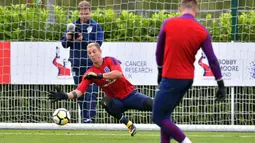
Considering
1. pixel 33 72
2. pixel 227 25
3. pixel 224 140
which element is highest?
pixel 227 25

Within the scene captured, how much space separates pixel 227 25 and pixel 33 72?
3707 mm

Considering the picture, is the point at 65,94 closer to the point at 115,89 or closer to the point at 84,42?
the point at 115,89

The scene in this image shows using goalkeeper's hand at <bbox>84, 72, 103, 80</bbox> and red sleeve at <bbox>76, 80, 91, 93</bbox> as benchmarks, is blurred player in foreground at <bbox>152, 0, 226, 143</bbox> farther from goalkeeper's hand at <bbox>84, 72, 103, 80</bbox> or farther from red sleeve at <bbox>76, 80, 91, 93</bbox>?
red sleeve at <bbox>76, 80, 91, 93</bbox>

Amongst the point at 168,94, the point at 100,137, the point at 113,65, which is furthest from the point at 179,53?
the point at 100,137

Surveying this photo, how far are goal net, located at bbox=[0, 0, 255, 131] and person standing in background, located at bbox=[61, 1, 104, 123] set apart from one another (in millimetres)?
442

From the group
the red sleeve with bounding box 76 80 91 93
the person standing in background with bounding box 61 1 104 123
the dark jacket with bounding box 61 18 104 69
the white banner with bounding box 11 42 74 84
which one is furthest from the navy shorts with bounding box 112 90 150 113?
the white banner with bounding box 11 42 74 84

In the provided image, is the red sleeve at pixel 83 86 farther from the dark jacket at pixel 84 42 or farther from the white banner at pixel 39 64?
the white banner at pixel 39 64

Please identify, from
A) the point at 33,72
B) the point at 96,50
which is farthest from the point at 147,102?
the point at 33,72

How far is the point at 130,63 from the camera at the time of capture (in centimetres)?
1297

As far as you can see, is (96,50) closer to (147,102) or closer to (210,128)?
(147,102)

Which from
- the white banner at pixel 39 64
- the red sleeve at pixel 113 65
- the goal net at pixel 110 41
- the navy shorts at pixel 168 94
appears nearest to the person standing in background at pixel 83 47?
the white banner at pixel 39 64

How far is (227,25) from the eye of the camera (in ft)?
43.8

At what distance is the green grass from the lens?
10797 mm

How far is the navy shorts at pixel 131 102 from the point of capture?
420 inches
